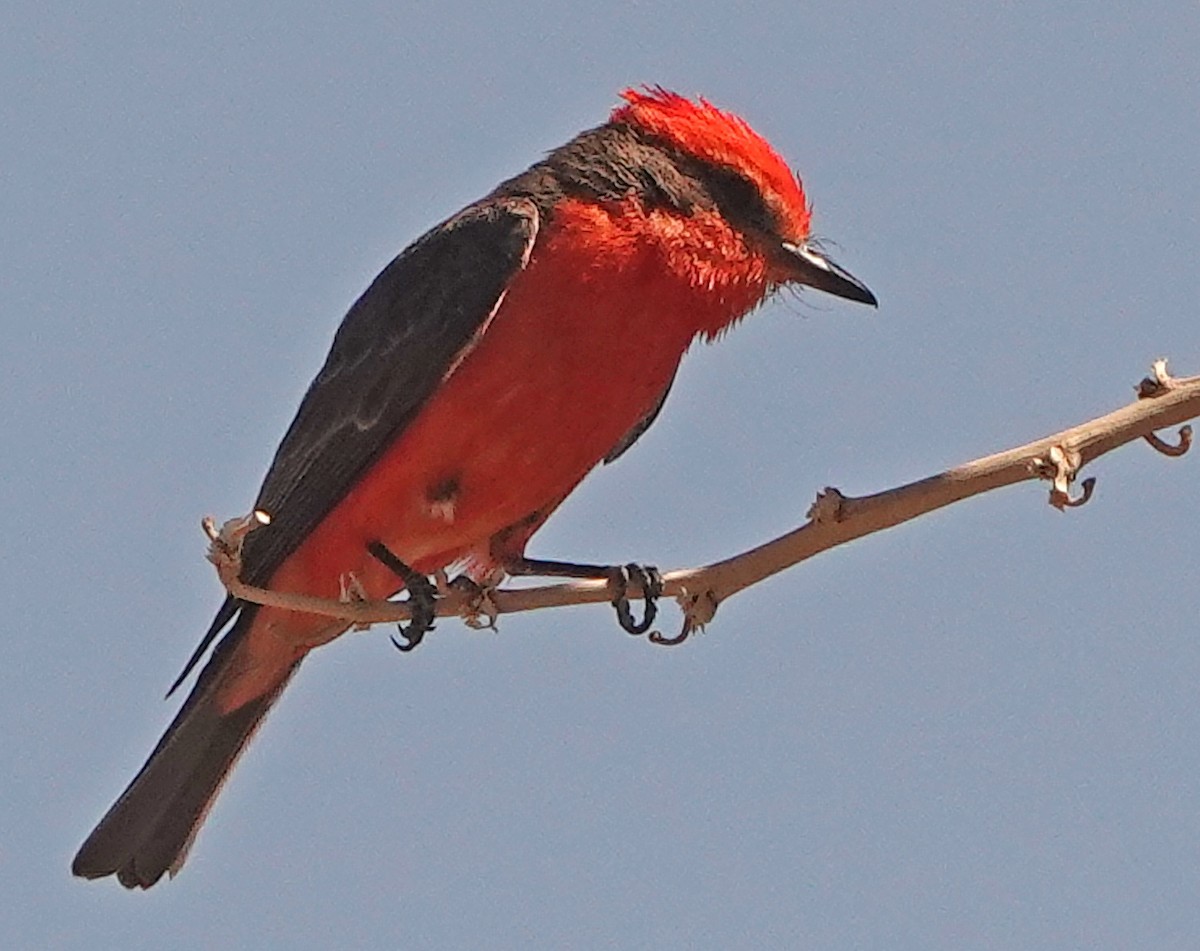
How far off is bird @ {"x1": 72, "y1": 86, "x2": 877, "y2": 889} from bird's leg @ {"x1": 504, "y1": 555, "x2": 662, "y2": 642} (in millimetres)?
16

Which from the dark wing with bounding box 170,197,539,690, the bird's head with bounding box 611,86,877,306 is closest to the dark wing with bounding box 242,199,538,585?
the dark wing with bounding box 170,197,539,690

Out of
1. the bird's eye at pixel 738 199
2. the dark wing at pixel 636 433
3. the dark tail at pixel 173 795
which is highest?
the bird's eye at pixel 738 199

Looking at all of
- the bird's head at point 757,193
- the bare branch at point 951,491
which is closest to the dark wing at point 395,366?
the bird's head at point 757,193

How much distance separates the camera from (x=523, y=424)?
6.66 metres

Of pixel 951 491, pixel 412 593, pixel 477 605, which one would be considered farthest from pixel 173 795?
pixel 951 491

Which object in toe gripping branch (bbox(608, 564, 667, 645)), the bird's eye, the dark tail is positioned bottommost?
the dark tail

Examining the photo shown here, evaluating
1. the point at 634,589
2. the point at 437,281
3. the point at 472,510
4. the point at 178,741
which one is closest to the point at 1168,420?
the point at 634,589

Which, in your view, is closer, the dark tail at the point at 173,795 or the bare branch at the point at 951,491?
the bare branch at the point at 951,491

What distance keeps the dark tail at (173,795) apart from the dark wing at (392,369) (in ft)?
1.31

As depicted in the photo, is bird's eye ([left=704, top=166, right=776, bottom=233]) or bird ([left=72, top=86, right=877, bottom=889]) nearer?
bird ([left=72, top=86, right=877, bottom=889])

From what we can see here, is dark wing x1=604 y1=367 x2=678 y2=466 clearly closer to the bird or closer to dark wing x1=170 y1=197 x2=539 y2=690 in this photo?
the bird

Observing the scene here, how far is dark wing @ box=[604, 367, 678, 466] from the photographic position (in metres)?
7.37

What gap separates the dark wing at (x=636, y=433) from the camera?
7371mm

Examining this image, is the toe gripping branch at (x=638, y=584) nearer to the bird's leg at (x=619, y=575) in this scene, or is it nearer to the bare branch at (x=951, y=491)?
the bird's leg at (x=619, y=575)
